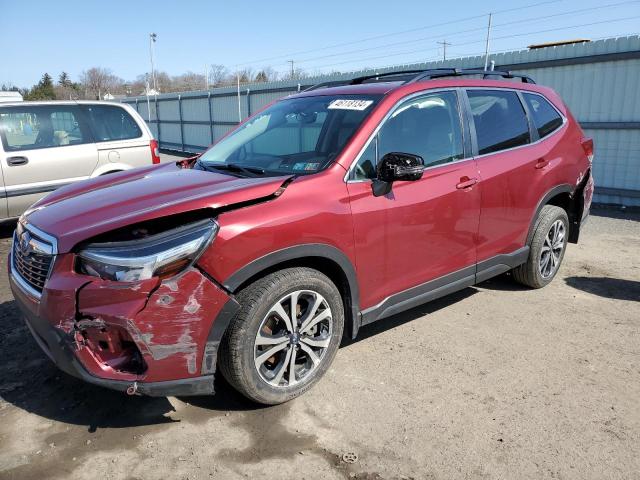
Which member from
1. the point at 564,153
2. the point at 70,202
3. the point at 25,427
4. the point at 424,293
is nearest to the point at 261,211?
the point at 70,202

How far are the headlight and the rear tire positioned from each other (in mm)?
3287

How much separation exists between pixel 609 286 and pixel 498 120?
222 centimetres

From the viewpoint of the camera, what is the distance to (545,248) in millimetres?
4859

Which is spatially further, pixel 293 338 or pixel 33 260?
pixel 293 338

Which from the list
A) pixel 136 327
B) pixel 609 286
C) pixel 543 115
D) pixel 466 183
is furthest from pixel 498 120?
pixel 136 327

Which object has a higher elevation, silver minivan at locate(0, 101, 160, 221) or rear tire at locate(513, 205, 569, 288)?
silver minivan at locate(0, 101, 160, 221)

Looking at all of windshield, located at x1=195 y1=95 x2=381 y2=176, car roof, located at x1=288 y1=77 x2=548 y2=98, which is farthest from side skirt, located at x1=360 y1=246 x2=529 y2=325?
car roof, located at x1=288 y1=77 x2=548 y2=98

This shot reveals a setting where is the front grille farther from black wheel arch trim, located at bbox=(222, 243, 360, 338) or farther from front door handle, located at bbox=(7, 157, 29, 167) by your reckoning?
front door handle, located at bbox=(7, 157, 29, 167)

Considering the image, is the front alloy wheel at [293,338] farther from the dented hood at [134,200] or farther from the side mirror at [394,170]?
the side mirror at [394,170]

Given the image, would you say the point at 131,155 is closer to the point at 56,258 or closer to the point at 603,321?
the point at 56,258

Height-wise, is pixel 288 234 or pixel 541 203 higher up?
pixel 288 234

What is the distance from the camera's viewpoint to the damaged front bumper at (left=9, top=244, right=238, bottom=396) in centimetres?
244

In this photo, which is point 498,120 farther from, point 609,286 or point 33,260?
point 33,260

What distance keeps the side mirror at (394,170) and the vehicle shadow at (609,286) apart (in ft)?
9.30
